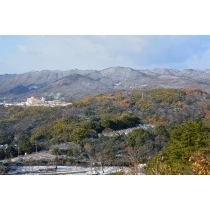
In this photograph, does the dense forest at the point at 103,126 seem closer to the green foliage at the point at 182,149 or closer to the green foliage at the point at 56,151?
the green foliage at the point at 56,151

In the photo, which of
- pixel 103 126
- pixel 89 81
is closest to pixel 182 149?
pixel 103 126

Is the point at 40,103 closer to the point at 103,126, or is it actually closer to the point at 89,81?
the point at 89,81

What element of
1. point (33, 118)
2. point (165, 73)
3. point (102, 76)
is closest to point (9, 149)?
point (33, 118)

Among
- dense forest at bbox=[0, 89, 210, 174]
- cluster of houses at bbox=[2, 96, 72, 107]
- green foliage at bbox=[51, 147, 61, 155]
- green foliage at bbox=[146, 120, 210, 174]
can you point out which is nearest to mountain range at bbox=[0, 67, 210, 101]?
cluster of houses at bbox=[2, 96, 72, 107]
